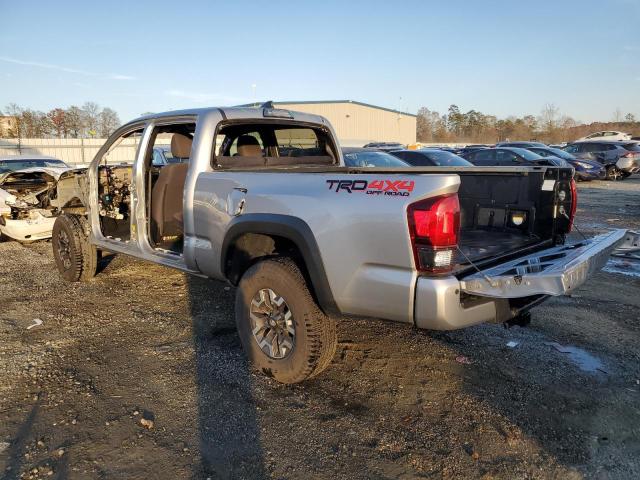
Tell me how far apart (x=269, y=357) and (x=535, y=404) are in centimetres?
187

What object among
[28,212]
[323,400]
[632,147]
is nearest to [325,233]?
[323,400]

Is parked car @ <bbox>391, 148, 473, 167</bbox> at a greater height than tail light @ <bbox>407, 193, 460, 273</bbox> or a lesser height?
greater

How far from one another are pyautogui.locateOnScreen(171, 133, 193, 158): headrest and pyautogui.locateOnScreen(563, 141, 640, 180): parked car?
22258mm

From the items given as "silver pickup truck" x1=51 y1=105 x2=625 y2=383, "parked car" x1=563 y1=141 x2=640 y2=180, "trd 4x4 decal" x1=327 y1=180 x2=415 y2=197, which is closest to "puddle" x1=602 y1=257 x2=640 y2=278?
"silver pickup truck" x1=51 y1=105 x2=625 y2=383

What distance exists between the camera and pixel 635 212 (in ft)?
41.7

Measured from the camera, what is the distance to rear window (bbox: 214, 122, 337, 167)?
4.71 m

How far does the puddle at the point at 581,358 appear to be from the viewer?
155 inches

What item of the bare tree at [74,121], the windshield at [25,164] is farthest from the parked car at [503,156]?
the bare tree at [74,121]

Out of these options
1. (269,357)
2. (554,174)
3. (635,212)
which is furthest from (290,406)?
(635,212)

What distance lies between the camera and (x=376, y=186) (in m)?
2.93

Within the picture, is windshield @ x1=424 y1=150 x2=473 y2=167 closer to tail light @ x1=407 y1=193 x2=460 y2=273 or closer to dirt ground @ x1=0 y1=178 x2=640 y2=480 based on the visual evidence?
dirt ground @ x1=0 y1=178 x2=640 y2=480

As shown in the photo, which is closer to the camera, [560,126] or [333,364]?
[333,364]

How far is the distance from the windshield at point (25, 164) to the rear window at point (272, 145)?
7477 millimetres

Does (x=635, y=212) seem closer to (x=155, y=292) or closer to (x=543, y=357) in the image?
(x=543, y=357)
